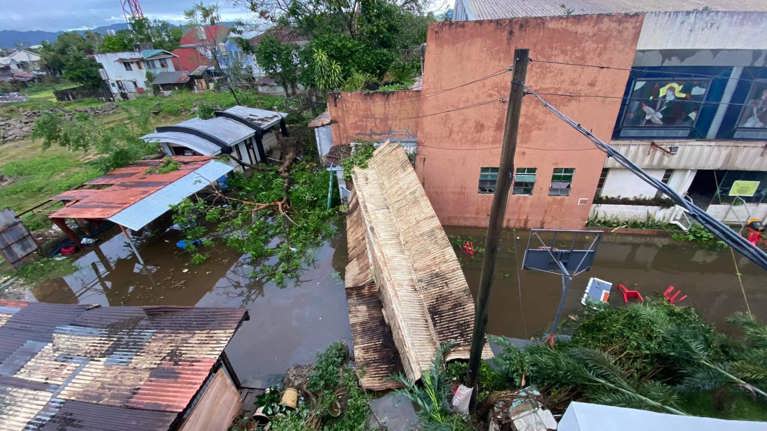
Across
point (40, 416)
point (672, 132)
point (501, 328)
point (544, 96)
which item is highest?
point (544, 96)

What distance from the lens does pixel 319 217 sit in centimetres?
1531

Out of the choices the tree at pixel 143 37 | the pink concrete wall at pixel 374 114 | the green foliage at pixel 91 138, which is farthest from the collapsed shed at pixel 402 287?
the tree at pixel 143 37

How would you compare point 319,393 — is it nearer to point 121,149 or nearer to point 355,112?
point 355,112

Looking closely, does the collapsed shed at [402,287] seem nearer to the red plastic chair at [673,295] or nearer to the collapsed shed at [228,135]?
the red plastic chair at [673,295]

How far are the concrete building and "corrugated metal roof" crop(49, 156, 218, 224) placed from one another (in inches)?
328

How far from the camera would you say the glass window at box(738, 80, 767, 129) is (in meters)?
10.9

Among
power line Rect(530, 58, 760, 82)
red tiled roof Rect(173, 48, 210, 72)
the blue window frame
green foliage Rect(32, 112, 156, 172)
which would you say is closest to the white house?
red tiled roof Rect(173, 48, 210, 72)

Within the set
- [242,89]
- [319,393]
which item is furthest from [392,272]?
[242,89]

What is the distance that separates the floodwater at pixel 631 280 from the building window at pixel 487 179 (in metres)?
2.14

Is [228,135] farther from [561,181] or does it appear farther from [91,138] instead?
[561,181]

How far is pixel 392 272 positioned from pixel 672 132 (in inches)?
457

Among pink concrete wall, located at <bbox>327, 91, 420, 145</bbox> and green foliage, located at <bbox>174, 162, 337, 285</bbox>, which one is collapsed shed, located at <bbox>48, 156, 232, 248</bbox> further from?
pink concrete wall, located at <bbox>327, 91, 420, 145</bbox>

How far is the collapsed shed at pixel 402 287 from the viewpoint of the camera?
7629mm

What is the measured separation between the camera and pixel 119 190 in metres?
14.2
